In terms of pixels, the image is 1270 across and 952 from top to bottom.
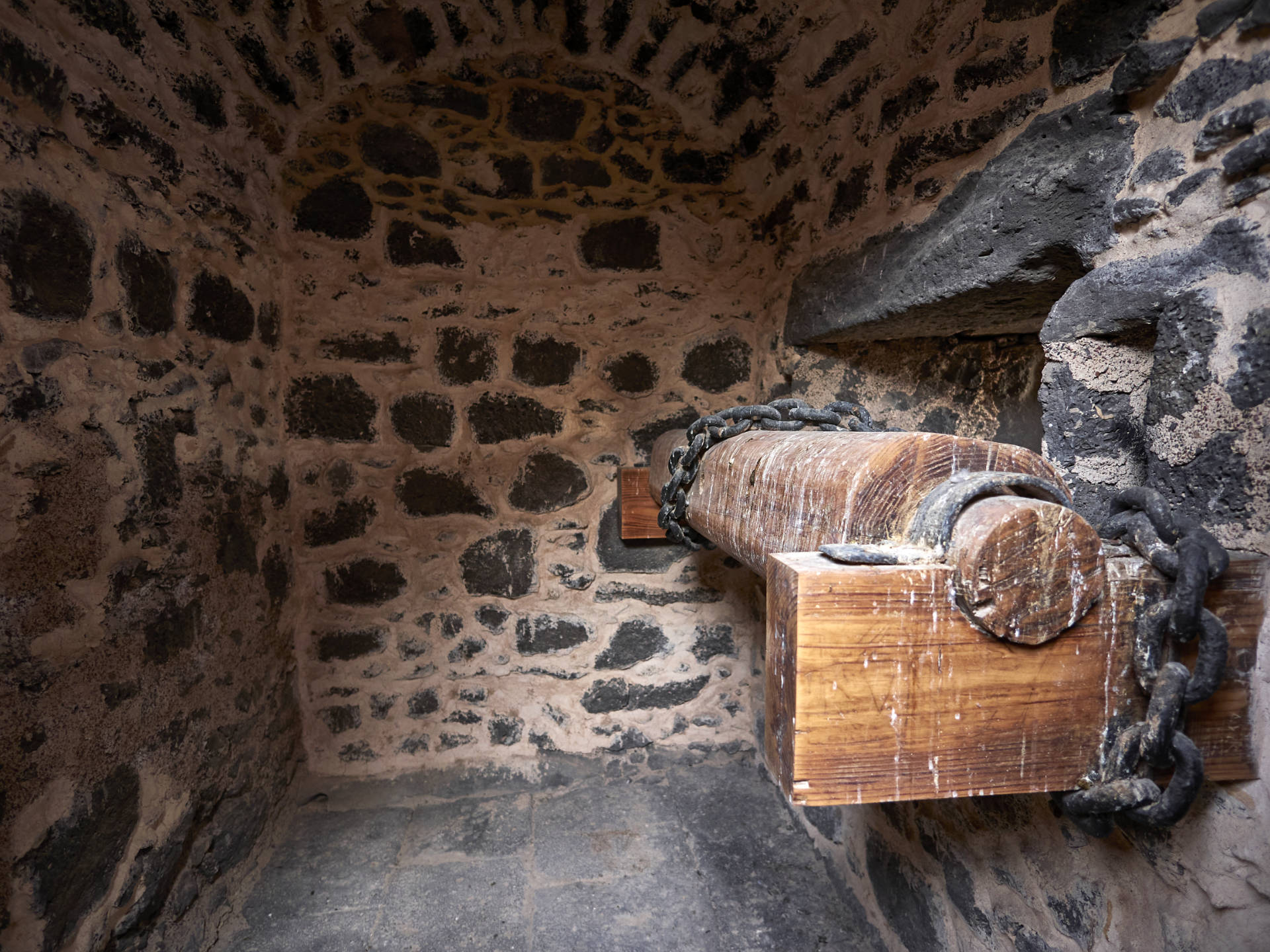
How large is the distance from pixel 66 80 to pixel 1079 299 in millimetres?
1750

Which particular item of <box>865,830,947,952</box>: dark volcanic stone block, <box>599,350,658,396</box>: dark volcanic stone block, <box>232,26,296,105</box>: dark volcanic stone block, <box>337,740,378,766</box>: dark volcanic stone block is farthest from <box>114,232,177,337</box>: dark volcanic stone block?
<box>865,830,947,952</box>: dark volcanic stone block

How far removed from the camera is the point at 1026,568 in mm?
466

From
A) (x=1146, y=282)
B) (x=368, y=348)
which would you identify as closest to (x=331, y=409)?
(x=368, y=348)

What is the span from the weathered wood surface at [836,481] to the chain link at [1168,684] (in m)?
0.11

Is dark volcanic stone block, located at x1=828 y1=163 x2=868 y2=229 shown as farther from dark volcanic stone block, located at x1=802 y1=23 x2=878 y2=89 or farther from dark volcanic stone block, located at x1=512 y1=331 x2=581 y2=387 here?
dark volcanic stone block, located at x1=512 y1=331 x2=581 y2=387

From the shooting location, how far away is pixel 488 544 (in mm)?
1973

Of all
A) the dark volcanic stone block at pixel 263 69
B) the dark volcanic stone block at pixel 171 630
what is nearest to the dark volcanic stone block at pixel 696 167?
the dark volcanic stone block at pixel 263 69

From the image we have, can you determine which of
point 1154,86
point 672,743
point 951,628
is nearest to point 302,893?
point 672,743

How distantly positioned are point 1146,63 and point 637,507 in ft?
4.48

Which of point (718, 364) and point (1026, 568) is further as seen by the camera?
point (718, 364)

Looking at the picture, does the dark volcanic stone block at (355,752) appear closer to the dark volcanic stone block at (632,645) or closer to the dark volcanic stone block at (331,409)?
the dark volcanic stone block at (632,645)

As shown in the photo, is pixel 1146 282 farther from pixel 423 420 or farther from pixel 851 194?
pixel 423 420

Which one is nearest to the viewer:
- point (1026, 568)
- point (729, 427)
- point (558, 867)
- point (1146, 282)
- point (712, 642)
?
point (1026, 568)

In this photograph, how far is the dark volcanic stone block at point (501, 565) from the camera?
1.97 meters
